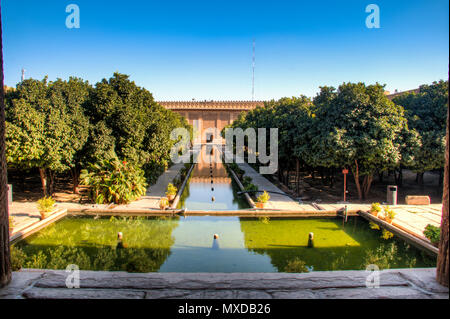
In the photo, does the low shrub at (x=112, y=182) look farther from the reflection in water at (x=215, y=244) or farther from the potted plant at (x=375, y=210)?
the potted plant at (x=375, y=210)

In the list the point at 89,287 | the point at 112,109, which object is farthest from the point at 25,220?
the point at 89,287

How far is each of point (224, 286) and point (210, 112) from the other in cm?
4862

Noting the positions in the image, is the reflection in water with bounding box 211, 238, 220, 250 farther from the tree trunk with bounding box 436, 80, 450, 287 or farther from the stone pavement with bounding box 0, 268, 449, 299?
the tree trunk with bounding box 436, 80, 450, 287

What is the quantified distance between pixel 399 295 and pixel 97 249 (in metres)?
6.04

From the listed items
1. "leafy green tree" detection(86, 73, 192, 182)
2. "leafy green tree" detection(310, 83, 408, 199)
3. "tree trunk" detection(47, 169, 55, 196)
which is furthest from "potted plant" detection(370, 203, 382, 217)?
"tree trunk" detection(47, 169, 55, 196)

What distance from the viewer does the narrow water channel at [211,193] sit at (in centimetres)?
1153

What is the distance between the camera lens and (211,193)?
550 inches

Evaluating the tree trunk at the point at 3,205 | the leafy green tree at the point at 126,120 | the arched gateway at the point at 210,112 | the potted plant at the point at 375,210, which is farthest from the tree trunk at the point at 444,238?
the arched gateway at the point at 210,112

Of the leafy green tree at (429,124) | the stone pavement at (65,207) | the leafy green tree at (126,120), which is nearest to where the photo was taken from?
the stone pavement at (65,207)

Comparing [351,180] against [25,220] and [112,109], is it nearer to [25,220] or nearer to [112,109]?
[112,109]

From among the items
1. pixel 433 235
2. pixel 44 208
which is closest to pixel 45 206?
pixel 44 208

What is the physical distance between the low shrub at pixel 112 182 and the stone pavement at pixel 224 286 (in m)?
5.50
